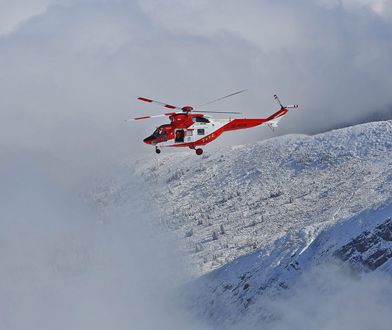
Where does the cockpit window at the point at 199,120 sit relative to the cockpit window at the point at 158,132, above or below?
below

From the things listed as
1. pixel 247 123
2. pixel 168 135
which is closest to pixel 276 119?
pixel 247 123

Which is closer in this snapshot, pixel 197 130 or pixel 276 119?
pixel 197 130

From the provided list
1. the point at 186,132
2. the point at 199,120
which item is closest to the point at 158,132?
the point at 186,132

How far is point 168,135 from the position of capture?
180 metres

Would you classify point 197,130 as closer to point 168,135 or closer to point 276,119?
point 168,135

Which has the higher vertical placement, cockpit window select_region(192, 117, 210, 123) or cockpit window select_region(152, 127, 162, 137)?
cockpit window select_region(152, 127, 162, 137)

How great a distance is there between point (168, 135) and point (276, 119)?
829 inches

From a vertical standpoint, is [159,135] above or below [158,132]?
below

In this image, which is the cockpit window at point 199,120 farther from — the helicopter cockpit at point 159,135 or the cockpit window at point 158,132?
the cockpit window at point 158,132

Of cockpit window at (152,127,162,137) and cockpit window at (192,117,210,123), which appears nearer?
cockpit window at (152,127,162,137)

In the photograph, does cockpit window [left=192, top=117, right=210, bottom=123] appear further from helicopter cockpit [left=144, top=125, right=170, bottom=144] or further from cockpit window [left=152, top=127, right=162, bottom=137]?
cockpit window [left=152, top=127, right=162, bottom=137]

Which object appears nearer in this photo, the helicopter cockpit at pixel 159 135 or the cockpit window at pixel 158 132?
the helicopter cockpit at pixel 159 135

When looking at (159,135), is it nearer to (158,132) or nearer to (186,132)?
(158,132)

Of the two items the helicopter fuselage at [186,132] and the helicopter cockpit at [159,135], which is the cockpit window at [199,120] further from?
the helicopter cockpit at [159,135]
